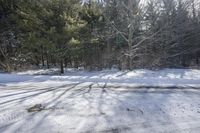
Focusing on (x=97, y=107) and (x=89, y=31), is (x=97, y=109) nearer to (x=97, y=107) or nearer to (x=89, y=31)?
(x=97, y=107)

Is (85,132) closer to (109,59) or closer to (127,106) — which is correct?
(127,106)

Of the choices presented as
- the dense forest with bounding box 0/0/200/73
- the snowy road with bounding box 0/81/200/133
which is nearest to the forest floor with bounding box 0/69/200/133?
the snowy road with bounding box 0/81/200/133

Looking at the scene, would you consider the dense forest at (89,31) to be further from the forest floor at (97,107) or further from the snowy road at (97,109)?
the snowy road at (97,109)

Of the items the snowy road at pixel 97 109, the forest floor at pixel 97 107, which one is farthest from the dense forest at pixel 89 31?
the snowy road at pixel 97 109

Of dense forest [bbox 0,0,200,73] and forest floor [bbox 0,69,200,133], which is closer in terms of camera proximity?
forest floor [bbox 0,69,200,133]

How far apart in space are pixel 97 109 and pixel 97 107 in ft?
0.54

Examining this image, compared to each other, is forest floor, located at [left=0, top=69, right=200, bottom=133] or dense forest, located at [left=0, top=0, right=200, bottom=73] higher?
dense forest, located at [left=0, top=0, right=200, bottom=73]

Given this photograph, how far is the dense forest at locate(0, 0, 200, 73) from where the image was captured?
1436 centimetres

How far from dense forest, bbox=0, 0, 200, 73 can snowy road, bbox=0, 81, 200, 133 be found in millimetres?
5895

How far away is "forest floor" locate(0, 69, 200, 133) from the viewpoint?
5227 mm

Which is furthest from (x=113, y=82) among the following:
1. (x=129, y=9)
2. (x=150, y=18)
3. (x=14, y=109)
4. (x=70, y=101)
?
(x=150, y=18)

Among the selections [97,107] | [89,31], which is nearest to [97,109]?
[97,107]

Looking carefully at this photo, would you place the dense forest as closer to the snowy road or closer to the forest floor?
the forest floor

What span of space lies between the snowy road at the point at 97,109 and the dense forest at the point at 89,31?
19.3ft
